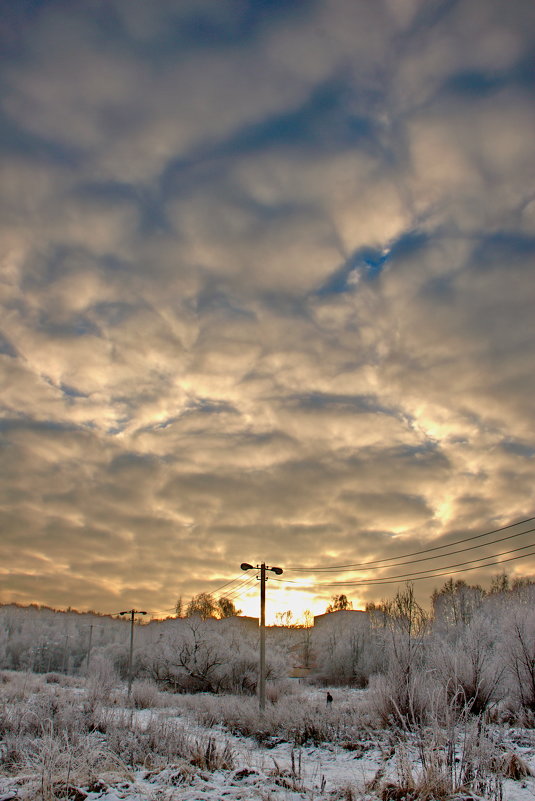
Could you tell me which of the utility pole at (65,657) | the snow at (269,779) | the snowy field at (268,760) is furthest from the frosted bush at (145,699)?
the utility pole at (65,657)

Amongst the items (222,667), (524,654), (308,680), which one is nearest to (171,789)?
(524,654)

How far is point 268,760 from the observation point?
52.1 feet

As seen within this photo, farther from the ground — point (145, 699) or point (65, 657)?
point (145, 699)

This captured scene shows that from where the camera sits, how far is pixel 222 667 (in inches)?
1944

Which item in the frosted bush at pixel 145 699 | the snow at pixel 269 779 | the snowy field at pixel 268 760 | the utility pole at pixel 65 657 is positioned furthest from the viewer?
the utility pole at pixel 65 657

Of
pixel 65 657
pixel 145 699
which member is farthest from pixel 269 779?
pixel 65 657

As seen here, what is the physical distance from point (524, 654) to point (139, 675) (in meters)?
54.1

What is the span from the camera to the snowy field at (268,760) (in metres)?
9.38

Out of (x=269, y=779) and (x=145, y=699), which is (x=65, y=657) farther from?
(x=269, y=779)

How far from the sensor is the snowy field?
9.38 meters

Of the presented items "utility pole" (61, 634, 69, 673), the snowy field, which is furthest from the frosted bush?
"utility pole" (61, 634, 69, 673)

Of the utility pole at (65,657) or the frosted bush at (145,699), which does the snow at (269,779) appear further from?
the utility pole at (65,657)

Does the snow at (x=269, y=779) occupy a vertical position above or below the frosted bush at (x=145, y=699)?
above

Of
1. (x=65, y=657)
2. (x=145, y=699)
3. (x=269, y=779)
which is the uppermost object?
(x=269, y=779)
